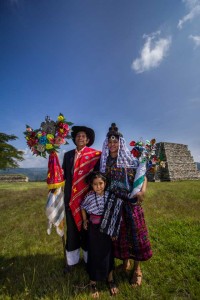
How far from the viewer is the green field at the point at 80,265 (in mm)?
2969

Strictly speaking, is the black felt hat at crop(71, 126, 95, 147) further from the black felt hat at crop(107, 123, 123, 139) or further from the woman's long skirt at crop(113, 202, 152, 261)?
the woman's long skirt at crop(113, 202, 152, 261)

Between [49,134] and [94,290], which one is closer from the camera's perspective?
[94,290]

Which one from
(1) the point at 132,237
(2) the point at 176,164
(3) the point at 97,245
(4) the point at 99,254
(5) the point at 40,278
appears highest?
(2) the point at 176,164

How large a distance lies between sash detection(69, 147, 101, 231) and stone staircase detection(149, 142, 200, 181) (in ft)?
79.5

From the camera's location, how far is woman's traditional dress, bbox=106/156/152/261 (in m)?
3.20

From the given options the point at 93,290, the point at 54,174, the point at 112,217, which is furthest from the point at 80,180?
the point at 93,290

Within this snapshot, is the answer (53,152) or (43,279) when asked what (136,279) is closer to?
(43,279)

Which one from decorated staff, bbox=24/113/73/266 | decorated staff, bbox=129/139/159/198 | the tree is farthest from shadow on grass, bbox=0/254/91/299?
the tree

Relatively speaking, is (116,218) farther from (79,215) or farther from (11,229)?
(11,229)

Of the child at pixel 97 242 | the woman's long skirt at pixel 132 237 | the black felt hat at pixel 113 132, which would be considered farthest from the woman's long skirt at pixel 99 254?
the black felt hat at pixel 113 132

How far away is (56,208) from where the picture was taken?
3643 mm

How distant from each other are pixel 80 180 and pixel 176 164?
28.2 m

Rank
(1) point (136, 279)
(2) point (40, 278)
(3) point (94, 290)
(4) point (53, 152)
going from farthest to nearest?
(4) point (53, 152) → (2) point (40, 278) → (1) point (136, 279) → (3) point (94, 290)

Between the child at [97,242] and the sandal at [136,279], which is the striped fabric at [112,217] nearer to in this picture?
the child at [97,242]
